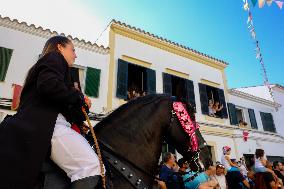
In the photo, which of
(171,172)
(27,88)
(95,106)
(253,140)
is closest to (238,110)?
(253,140)

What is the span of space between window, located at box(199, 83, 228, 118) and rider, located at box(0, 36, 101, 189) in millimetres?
14058

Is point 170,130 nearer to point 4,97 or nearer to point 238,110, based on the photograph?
point 4,97

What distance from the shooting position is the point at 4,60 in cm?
988

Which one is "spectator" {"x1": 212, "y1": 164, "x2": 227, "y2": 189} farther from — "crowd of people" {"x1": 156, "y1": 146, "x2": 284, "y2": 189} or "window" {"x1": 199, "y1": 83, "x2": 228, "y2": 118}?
"window" {"x1": 199, "y1": 83, "x2": 228, "y2": 118}

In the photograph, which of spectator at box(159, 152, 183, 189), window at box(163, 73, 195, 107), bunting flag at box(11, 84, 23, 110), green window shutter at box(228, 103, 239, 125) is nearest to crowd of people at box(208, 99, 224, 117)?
green window shutter at box(228, 103, 239, 125)

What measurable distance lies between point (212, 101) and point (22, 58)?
445 inches

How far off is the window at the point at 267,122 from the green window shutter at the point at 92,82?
45.6 ft

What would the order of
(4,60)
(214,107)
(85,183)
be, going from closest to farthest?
(85,183), (4,60), (214,107)

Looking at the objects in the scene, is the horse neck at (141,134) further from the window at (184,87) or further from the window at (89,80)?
the window at (184,87)

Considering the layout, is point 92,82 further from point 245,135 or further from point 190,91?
point 245,135

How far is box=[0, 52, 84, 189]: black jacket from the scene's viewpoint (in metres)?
1.76

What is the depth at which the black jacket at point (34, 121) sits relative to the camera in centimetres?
176

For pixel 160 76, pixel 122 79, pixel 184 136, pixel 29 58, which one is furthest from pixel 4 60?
pixel 184 136

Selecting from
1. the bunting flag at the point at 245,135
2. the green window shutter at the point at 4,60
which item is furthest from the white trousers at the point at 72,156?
the bunting flag at the point at 245,135
